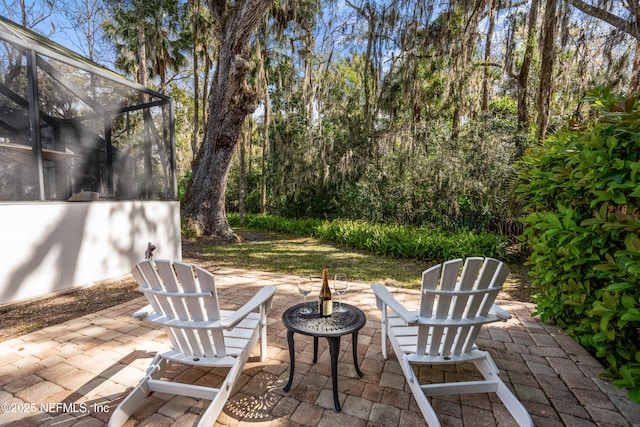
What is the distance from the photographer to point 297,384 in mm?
1864

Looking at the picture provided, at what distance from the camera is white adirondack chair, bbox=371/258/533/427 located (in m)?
1.63

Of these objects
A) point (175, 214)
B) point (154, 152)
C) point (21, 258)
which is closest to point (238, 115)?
point (154, 152)

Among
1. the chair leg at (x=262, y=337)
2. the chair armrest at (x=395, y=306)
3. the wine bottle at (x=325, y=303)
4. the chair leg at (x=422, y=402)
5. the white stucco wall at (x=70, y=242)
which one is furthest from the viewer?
the white stucco wall at (x=70, y=242)

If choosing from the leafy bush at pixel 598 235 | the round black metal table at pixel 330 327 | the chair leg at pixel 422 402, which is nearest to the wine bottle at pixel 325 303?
the round black metal table at pixel 330 327

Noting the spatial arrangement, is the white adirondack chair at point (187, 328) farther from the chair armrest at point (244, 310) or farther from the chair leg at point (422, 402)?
the chair leg at point (422, 402)

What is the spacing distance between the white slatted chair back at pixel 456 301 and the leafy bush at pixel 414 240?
3.86 m

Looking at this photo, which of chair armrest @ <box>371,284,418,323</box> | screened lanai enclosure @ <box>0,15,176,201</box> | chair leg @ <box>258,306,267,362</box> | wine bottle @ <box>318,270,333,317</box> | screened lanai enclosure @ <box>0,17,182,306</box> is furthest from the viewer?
screened lanai enclosure @ <box>0,15,176,201</box>

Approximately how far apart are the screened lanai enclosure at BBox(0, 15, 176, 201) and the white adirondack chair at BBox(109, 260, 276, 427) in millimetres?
2712

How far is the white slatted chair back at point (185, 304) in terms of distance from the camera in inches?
62.1

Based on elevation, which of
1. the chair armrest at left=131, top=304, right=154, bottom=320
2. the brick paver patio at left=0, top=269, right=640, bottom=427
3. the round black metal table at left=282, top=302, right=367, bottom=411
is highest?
the chair armrest at left=131, top=304, right=154, bottom=320

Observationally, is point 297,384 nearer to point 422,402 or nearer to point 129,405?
point 422,402

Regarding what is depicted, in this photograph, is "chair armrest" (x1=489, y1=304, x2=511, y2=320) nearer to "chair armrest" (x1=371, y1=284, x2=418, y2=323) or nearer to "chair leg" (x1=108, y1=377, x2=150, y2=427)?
"chair armrest" (x1=371, y1=284, x2=418, y2=323)

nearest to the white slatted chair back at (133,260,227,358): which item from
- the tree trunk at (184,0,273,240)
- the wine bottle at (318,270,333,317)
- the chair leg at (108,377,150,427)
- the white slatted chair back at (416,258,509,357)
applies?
the chair leg at (108,377,150,427)

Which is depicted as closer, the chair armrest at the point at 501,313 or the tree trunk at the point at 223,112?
the chair armrest at the point at 501,313
